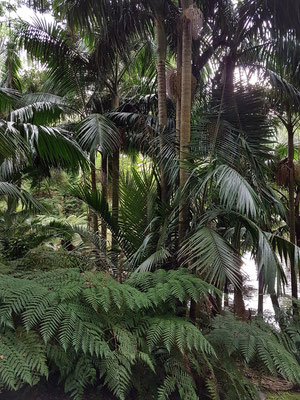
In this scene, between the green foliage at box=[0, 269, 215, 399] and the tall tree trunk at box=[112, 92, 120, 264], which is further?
the tall tree trunk at box=[112, 92, 120, 264]

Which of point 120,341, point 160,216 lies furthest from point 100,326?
point 160,216

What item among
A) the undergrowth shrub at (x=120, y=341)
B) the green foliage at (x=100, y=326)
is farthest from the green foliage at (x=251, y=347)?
the green foliage at (x=100, y=326)

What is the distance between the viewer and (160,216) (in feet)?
13.1

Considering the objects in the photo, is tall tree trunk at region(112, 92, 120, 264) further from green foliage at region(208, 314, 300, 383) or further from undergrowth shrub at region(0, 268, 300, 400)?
green foliage at region(208, 314, 300, 383)

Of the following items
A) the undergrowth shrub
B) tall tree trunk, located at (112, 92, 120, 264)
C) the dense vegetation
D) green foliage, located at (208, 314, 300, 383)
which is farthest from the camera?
tall tree trunk, located at (112, 92, 120, 264)

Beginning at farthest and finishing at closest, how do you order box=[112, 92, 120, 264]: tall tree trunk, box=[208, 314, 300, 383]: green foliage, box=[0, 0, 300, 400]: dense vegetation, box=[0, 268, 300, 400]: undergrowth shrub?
box=[112, 92, 120, 264]: tall tree trunk < box=[208, 314, 300, 383]: green foliage < box=[0, 0, 300, 400]: dense vegetation < box=[0, 268, 300, 400]: undergrowth shrub

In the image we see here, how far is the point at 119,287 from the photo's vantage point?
241 cm

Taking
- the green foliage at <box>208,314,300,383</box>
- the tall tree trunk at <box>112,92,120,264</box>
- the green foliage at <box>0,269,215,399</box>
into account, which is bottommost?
the green foliage at <box>208,314,300,383</box>

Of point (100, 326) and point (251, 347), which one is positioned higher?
point (100, 326)

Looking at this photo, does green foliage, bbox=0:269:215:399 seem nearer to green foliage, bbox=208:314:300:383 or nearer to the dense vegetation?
the dense vegetation

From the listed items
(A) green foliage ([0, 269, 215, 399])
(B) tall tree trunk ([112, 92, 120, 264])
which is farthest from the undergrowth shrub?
(B) tall tree trunk ([112, 92, 120, 264])

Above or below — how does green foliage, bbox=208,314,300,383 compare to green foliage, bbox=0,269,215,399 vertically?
below

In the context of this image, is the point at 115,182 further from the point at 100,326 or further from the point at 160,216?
the point at 100,326

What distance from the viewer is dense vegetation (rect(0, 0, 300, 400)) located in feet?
7.10
